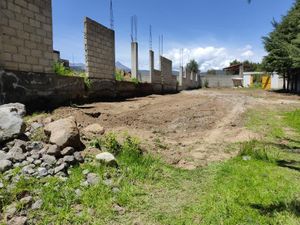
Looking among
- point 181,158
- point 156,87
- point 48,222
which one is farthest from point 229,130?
point 156,87

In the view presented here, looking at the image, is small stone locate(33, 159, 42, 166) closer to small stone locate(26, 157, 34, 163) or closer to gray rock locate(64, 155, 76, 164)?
small stone locate(26, 157, 34, 163)

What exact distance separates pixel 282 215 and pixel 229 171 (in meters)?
1.26

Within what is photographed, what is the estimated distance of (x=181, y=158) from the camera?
14.7 feet

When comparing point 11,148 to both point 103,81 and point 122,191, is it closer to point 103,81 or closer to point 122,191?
point 122,191

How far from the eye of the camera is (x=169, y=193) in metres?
3.30

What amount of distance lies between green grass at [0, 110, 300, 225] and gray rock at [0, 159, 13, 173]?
0.37m

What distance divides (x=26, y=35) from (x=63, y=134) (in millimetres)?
3293

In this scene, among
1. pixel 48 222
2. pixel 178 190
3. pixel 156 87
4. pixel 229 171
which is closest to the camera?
pixel 48 222

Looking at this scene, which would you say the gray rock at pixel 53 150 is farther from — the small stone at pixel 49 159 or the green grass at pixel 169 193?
the green grass at pixel 169 193

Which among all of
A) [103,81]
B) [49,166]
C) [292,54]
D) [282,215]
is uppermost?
[292,54]

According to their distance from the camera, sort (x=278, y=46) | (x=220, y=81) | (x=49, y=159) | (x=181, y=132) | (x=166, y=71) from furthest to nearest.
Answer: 1. (x=220, y=81)
2. (x=278, y=46)
3. (x=166, y=71)
4. (x=181, y=132)
5. (x=49, y=159)

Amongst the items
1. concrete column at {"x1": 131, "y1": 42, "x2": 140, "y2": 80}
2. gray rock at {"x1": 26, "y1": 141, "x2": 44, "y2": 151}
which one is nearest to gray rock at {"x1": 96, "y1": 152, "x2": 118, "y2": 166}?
gray rock at {"x1": 26, "y1": 141, "x2": 44, "y2": 151}

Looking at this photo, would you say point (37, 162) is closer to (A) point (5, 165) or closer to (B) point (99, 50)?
(A) point (5, 165)

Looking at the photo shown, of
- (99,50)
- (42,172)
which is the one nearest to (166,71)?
(99,50)
